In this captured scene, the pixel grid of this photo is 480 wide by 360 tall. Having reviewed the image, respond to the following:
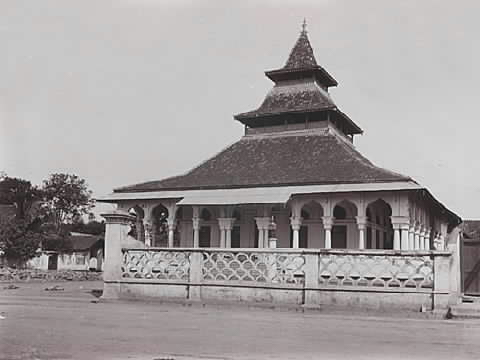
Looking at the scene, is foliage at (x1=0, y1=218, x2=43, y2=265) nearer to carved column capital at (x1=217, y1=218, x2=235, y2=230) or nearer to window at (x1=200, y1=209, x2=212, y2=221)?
window at (x1=200, y1=209, x2=212, y2=221)

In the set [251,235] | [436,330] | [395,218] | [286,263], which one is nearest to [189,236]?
[251,235]

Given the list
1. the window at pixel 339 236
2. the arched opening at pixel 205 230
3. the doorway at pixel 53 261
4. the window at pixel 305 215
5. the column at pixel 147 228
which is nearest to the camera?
the window at pixel 339 236

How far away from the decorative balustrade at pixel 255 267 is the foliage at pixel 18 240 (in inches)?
1289

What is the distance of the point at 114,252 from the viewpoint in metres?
14.3

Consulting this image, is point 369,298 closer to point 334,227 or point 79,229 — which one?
point 334,227

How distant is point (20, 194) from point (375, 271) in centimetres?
4796

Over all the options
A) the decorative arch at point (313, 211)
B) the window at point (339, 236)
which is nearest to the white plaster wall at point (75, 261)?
the decorative arch at point (313, 211)

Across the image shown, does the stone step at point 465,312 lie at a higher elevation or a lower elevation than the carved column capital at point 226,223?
lower

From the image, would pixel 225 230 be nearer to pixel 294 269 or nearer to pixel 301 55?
pixel 301 55

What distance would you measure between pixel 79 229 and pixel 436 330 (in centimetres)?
7868

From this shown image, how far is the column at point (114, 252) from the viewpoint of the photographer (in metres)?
14.3

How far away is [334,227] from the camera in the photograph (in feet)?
80.8

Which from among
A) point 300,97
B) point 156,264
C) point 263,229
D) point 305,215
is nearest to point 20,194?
point 300,97

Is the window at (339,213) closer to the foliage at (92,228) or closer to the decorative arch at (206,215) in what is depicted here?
the decorative arch at (206,215)
